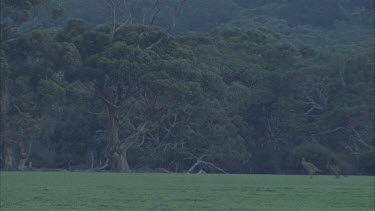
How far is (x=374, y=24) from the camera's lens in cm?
6406

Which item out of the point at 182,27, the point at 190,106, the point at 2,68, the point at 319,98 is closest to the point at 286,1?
the point at 182,27

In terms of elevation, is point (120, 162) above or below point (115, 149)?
below

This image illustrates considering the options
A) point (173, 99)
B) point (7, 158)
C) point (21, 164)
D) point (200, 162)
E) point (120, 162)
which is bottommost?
point (200, 162)

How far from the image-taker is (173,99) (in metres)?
37.1

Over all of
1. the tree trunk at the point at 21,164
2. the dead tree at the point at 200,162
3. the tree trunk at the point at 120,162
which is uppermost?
the tree trunk at the point at 21,164

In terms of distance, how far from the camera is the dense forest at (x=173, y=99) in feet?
119

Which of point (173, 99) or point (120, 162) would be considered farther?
point (173, 99)

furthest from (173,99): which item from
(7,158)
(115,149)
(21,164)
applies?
(7,158)

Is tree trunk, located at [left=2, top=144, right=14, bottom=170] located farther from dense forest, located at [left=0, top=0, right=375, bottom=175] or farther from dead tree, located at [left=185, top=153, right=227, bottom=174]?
dead tree, located at [left=185, top=153, right=227, bottom=174]

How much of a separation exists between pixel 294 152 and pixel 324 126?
2.48 meters

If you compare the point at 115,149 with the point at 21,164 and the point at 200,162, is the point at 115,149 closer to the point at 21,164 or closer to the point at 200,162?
the point at 200,162

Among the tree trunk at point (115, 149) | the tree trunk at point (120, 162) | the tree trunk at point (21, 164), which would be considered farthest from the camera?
the tree trunk at point (115, 149)

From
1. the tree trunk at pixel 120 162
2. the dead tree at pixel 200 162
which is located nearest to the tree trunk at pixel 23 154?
the tree trunk at pixel 120 162

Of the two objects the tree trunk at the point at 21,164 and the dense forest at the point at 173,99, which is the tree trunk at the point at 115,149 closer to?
the dense forest at the point at 173,99
